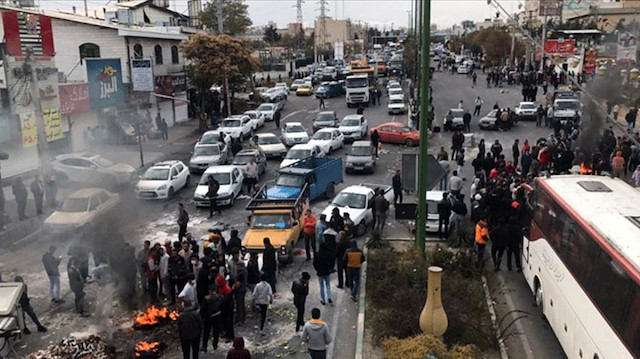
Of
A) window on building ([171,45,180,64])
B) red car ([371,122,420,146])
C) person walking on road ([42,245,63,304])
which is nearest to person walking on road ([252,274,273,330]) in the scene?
person walking on road ([42,245,63,304])

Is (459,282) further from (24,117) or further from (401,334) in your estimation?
(24,117)

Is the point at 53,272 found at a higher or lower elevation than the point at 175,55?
lower

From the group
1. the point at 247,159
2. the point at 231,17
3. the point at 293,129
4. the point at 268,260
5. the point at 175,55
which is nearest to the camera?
the point at 268,260

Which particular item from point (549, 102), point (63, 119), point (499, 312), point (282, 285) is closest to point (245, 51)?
point (63, 119)

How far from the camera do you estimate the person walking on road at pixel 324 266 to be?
12648mm

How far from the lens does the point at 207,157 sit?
2786 cm

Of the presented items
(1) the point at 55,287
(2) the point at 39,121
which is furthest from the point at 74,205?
(1) the point at 55,287

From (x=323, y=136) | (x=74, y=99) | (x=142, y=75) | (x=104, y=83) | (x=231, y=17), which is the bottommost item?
(x=323, y=136)

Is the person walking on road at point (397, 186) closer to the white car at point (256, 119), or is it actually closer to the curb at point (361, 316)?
the curb at point (361, 316)

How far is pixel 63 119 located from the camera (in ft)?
103

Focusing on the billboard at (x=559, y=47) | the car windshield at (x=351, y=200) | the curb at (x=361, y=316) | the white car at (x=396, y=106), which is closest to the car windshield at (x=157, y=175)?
the car windshield at (x=351, y=200)

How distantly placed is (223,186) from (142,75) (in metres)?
16.8

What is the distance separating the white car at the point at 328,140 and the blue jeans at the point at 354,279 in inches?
649

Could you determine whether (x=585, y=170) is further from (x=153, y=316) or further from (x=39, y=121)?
(x=39, y=121)
